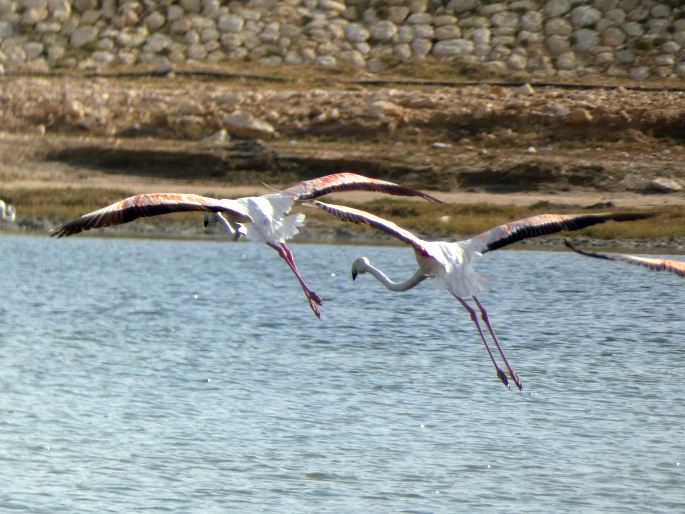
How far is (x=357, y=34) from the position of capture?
27094mm

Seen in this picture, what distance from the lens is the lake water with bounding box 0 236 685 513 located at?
33.9ft

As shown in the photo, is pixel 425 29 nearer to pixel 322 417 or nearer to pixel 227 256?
pixel 227 256

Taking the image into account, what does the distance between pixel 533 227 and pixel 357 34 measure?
1785 centimetres

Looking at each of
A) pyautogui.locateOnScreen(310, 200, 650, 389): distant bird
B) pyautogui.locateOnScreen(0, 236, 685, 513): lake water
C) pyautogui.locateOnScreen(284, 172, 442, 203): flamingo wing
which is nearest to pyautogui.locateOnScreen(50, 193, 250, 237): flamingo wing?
pyautogui.locateOnScreen(284, 172, 442, 203): flamingo wing

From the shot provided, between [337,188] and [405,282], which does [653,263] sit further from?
[405,282]

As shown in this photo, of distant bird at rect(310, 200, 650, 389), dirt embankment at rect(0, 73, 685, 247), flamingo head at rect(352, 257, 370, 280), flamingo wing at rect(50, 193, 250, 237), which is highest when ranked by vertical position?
flamingo wing at rect(50, 193, 250, 237)

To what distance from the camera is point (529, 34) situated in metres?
26.6

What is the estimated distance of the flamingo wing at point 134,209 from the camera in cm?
871

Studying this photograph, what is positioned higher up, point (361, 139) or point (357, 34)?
point (357, 34)

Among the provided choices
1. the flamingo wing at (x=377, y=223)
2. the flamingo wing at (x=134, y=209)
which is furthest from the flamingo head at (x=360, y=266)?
the flamingo wing at (x=134, y=209)

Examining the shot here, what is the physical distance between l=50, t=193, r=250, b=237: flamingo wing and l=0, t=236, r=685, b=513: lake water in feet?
6.26

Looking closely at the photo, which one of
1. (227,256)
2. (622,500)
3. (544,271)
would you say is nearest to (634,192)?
(544,271)

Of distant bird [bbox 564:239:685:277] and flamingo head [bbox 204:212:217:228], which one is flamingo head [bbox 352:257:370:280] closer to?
flamingo head [bbox 204:212:217:228]

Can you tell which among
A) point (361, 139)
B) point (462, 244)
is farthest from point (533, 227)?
point (361, 139)
